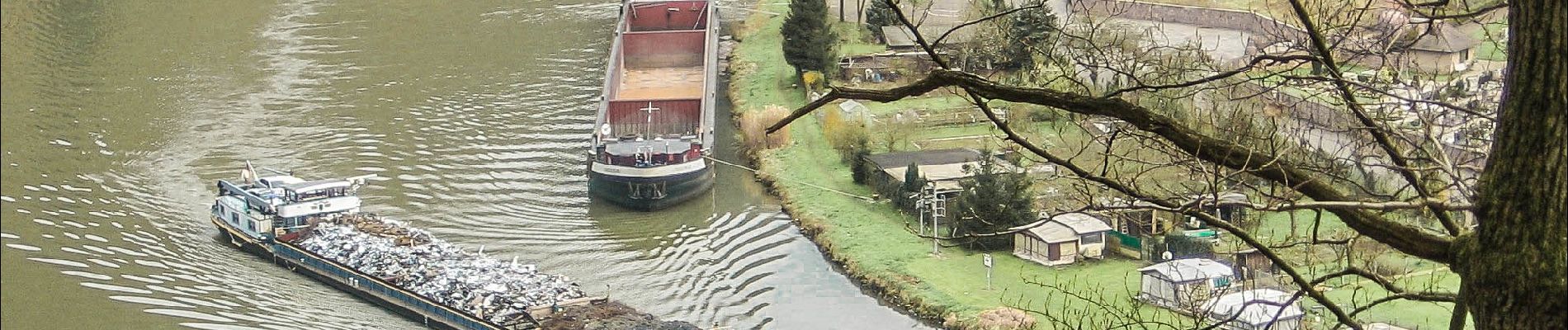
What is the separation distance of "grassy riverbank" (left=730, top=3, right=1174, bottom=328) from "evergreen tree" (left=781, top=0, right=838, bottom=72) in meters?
1.96

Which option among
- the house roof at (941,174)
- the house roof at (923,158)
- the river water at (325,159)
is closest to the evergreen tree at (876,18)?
the river water at (325,159)

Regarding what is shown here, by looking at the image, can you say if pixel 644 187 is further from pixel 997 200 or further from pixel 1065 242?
pixel 1065 242

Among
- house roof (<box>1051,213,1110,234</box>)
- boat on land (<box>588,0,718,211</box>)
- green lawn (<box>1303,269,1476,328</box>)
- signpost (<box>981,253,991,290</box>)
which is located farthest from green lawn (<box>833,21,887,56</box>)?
green lawn (<box>1303,269,1476,328</box>)

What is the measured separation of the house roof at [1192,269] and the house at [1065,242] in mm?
936

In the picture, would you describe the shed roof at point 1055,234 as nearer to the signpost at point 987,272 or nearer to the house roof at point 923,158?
the signpost at point 987,272

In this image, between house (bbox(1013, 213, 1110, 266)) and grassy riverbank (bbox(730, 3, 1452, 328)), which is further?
house (bbox(1013, 213, 1110, 266))

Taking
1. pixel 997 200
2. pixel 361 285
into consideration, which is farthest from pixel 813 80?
pixel 361 285

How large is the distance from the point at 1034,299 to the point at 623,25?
13.3 meters

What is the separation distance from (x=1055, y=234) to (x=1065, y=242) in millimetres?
173

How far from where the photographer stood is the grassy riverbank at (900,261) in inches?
596

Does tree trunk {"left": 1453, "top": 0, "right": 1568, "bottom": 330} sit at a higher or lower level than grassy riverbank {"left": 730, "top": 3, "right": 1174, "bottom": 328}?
higher

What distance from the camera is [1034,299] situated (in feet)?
49.9

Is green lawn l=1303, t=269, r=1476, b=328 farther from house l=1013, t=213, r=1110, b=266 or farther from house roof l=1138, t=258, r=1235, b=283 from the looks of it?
house l=1013, t=213, r=1110, b=266

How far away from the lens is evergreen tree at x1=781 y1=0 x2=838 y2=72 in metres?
24.1
